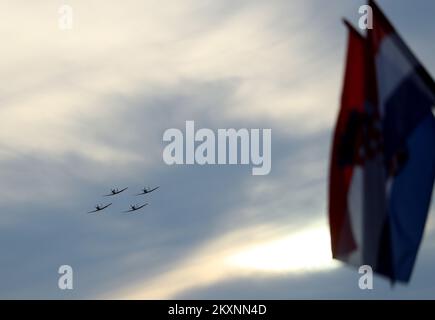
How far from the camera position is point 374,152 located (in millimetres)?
32062

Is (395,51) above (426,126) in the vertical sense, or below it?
above

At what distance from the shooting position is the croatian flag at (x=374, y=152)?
3141 centimetres

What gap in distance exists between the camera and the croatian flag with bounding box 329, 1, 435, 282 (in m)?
31.4

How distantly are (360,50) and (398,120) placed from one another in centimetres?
315

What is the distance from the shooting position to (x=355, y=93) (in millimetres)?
31266

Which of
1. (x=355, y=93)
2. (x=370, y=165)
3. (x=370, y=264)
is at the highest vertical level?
(x=355, y=93)
